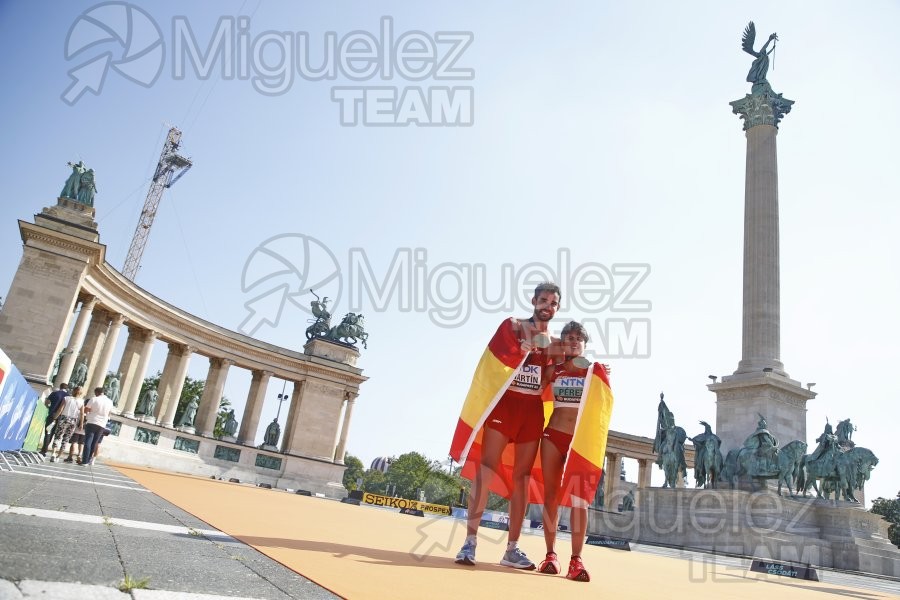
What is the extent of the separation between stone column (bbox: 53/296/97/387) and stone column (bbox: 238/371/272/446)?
17395 mm

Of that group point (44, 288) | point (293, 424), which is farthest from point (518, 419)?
point (293, 424)

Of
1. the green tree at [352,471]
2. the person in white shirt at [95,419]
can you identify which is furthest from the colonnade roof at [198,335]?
the green tree at [352,471]

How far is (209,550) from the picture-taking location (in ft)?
13.5

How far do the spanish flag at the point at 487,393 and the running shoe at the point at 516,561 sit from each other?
58cm

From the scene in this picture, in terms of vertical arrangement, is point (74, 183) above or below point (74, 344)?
above

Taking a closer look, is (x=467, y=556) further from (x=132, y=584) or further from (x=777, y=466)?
(x=777, y=466)

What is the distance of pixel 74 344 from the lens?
3356cm

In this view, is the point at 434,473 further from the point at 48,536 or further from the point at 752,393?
the point at 48,536

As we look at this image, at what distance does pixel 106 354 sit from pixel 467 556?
38925 mm

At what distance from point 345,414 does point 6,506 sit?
51565 mm

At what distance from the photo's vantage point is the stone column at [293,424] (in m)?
51.2

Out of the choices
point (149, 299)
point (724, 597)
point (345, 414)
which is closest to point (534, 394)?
point (724, 597)

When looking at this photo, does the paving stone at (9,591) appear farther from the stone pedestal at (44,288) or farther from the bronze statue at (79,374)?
the bronze statue at (79,374)

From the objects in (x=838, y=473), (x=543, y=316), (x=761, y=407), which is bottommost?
(x=543, y=316)
